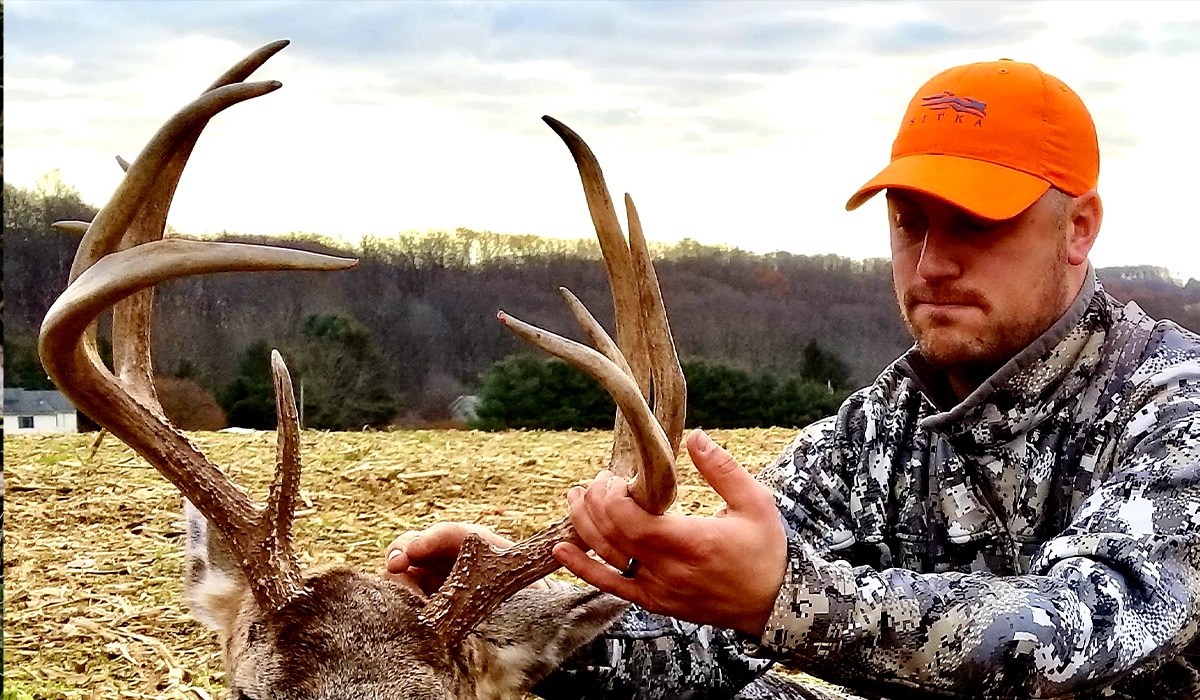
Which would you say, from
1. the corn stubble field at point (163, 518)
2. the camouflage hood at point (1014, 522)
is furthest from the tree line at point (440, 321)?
the camouflage hood at point (1014, 522)

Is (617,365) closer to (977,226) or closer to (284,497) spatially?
(284,497)

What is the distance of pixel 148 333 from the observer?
3.00 metres

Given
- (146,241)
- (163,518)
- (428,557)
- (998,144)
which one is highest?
(998,144)

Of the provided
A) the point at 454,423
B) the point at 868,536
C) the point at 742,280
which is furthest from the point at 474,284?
the point at 868,536

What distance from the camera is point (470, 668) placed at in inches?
111

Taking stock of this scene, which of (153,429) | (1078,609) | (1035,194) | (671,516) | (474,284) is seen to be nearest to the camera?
(671,516)

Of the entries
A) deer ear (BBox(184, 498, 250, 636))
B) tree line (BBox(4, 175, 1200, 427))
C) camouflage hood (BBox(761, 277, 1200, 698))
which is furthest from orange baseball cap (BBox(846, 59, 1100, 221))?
tree line (BBox(4, 175, 1200, 427))

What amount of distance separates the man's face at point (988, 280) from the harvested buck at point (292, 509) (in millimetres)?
749

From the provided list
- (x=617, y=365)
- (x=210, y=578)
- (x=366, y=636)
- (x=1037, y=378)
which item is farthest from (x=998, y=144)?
(x=210, y=578)

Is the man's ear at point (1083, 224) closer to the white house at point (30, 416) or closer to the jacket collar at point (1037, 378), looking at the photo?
the jacket collar at point (1037, 378)

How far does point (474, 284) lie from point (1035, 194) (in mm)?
16643

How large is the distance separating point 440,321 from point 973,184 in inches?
654

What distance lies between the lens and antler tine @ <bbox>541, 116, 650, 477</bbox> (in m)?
2.90

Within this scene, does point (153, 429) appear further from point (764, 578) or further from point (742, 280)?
point (742, 280)
